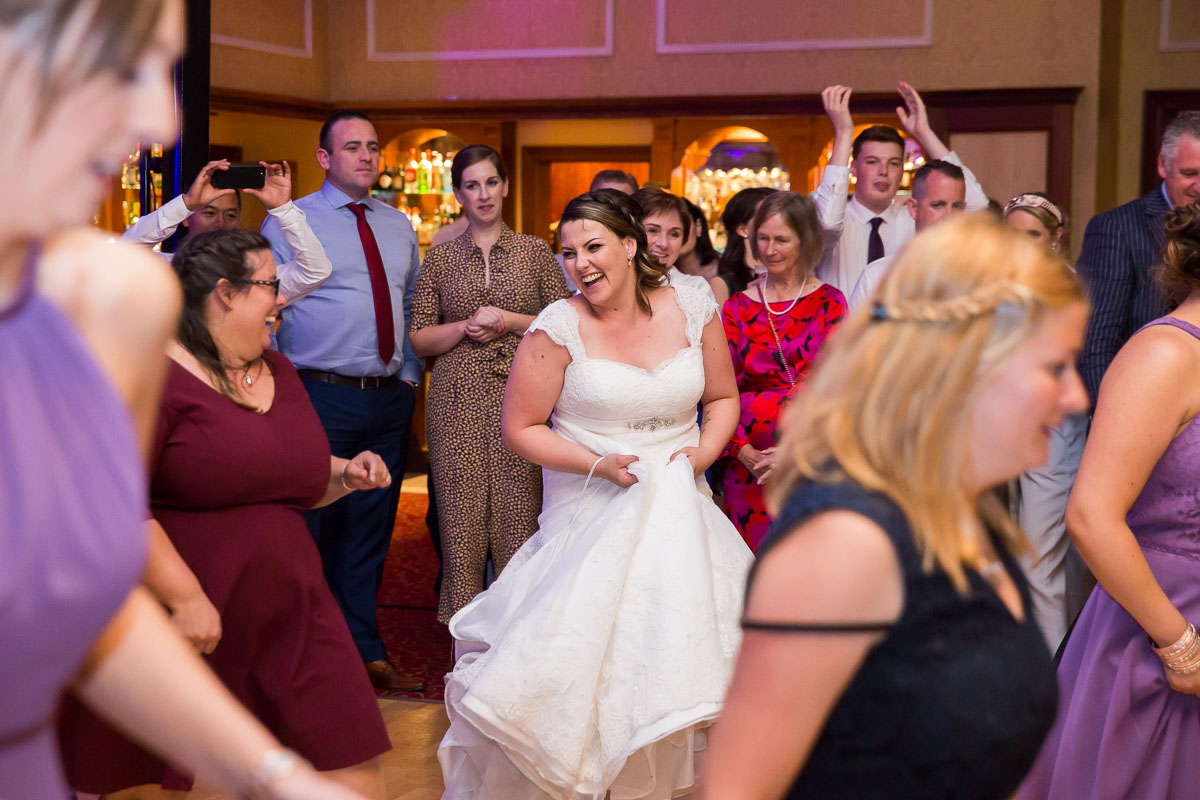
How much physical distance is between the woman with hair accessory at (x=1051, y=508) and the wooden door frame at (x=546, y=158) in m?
5.52

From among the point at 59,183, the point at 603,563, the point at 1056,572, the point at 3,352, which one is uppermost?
the point at 59,183

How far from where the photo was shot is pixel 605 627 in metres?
3.02

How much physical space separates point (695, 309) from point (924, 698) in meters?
2.37

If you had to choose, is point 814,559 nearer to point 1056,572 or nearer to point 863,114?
point 1056,572

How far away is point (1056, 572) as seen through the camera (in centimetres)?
415

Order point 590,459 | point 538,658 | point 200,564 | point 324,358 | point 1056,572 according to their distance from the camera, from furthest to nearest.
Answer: point 324,358 → point 1056,572 → point 590,459 → point 538,658 → point 200,564

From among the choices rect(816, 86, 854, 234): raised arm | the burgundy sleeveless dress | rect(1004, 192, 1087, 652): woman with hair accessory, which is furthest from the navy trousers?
the burgundy sleeveless dress

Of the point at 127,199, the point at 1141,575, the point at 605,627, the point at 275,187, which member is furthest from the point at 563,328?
the point at 127,199

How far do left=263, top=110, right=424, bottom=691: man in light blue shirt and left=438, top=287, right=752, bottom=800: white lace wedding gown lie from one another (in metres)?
1.20

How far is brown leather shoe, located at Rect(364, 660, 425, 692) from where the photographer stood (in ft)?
14.3

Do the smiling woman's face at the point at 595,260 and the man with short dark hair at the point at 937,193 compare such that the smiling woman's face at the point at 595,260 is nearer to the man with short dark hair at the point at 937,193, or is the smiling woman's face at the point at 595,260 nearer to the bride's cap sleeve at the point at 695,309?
the bride's cap sleeve at the point at 695,309

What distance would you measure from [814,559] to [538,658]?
6.18 ft

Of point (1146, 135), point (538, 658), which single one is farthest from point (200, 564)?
point (1146, 135)

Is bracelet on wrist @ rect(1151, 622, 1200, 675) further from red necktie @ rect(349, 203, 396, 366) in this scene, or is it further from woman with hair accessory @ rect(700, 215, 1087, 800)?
red necktie @ rect(349, 203, 396, 366)
